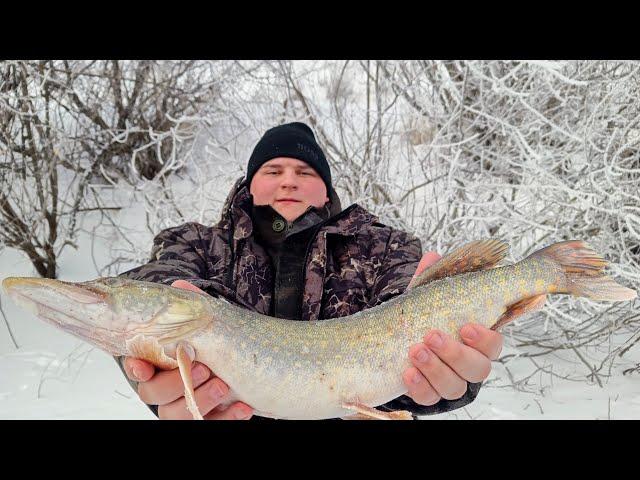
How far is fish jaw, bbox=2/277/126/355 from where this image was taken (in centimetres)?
127

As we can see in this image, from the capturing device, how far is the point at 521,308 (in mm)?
1410

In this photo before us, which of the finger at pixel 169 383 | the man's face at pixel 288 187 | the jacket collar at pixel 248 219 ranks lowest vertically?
the finger at pixel 169 383

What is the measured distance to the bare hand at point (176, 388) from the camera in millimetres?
1361

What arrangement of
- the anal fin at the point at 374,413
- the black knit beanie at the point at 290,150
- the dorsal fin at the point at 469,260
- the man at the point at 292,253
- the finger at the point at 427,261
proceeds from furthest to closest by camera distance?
the black knit beanie at the point at 290,150, the man at the point at 292,253, the finger at the point at 427,261, the dorsal fin at the point at 469,260, the anal fin at the point at 374,413

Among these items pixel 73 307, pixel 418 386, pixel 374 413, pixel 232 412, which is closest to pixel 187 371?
pixel 232 412

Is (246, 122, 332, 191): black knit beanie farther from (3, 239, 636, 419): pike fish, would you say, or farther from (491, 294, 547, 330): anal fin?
(491, 294, 547, 330): anal fin

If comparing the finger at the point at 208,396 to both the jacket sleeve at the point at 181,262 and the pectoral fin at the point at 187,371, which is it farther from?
the jacket sleeve at the point at 181,262

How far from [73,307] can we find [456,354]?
0.97m

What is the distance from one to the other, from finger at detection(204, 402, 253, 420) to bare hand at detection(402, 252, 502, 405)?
1.43 feet

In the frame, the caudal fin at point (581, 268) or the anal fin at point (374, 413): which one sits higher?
the caudal fin at point (581, 268)

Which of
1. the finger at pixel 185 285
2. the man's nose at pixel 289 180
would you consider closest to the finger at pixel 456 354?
the finger at pixel 185 285

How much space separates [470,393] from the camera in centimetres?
155

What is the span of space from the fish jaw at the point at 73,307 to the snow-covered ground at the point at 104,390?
81.1 inches

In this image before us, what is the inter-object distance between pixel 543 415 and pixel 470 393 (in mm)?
1928
